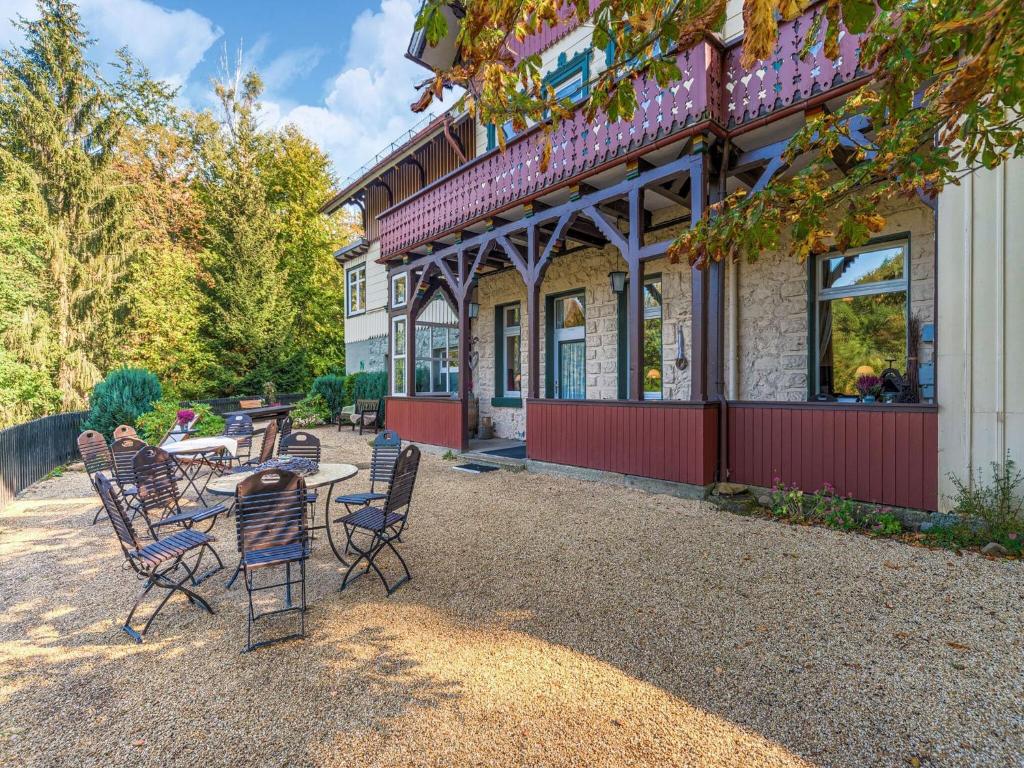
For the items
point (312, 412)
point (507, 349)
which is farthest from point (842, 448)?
point (312, 412)

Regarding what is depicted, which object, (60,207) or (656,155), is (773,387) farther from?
(60,207)

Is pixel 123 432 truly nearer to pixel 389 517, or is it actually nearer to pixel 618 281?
pixel 389 517

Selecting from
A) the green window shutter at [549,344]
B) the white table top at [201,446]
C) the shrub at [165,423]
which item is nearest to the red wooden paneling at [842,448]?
the green window shutter at [549,344]

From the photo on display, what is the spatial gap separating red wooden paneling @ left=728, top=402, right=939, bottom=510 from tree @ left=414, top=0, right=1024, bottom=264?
2723 millimetres

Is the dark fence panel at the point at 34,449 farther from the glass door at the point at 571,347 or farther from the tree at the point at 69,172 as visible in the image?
the glass door at the point at 571,347

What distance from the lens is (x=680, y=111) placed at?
542cm

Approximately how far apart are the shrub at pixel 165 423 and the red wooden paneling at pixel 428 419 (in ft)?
12.0

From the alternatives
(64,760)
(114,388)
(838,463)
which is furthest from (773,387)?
(114,388)

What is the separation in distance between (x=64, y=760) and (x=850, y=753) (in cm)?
330

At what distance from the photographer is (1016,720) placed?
2025mm

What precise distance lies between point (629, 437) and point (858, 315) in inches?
126

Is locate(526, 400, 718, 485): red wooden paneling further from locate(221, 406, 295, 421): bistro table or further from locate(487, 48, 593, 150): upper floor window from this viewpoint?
locate(221, 406, 295, 421): bistro table

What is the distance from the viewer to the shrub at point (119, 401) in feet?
31.5

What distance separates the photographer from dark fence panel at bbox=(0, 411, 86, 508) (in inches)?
251
